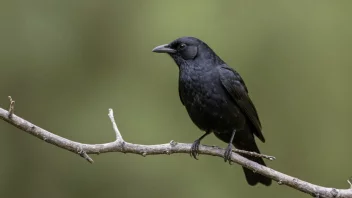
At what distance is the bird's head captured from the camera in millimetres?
4492

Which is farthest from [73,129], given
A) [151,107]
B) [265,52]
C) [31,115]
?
[265,52]

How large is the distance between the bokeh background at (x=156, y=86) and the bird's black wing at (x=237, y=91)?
1904 millimetres

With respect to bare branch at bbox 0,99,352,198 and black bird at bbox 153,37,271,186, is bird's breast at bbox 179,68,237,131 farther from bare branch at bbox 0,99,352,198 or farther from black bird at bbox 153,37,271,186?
bare branch at bbox 0,99,352,198

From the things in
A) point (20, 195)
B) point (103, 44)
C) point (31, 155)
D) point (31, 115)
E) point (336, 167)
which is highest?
point (103, 44)

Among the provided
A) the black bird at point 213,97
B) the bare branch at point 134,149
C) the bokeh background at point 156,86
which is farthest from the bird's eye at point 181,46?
the bokeh background at point 156,86

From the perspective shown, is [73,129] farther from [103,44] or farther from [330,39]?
[330,39]

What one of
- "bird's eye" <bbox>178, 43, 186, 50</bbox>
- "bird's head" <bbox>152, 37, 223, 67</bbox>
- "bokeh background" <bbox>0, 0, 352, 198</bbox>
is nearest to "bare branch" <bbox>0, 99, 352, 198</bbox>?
"bird's head" <bbox>152, 37, 223, 67</bbox>

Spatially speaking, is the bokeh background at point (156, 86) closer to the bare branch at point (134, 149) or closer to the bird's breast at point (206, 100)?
the bird's breast at point (206, 100)

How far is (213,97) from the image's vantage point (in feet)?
14.0

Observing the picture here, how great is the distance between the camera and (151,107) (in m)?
6.49

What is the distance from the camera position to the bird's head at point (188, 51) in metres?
4.49

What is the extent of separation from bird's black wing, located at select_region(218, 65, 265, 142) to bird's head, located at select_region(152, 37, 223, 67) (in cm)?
13

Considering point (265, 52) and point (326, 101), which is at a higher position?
point (265, 52)

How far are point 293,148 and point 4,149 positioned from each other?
10.4 feet
